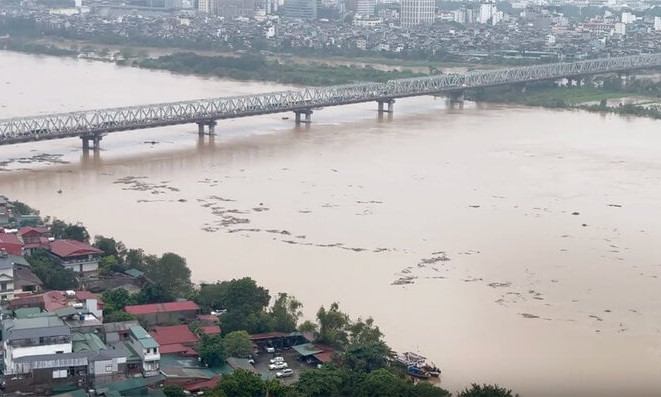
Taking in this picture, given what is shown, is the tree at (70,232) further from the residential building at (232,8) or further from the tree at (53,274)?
the residential building at (232,8)

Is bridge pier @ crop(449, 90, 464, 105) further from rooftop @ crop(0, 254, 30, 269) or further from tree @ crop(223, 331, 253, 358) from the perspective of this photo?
tree @ crop(223, 331, 253, 358)

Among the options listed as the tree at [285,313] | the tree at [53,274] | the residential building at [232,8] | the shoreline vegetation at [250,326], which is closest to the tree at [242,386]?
the shoreline vegetation at [250,326]

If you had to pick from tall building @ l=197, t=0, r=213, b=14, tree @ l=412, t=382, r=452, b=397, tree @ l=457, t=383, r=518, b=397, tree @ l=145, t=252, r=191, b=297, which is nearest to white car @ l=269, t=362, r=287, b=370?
tree @ l=412, t=382, r=452, b=397

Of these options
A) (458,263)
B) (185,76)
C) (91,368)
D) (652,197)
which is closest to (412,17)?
(185,76)


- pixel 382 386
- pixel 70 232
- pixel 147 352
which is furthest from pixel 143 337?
pixel 70 232

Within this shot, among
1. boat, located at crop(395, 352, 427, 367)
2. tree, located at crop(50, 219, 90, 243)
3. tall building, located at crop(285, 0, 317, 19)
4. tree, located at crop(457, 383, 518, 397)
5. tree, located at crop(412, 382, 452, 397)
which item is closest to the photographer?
tree, located at crop(457, 383, 518, 397)

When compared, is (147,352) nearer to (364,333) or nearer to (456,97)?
(364,333)

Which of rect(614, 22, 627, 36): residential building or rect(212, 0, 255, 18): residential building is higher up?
rect(212, 0, 255, 18): residential building
